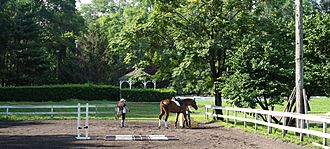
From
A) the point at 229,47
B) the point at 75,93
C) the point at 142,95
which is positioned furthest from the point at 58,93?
the point at 229,47

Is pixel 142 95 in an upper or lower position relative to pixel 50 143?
upper

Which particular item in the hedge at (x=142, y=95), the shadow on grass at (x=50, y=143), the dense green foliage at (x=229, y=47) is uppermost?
the dense green foliage at (x=229, y=47)

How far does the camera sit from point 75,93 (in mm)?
45562

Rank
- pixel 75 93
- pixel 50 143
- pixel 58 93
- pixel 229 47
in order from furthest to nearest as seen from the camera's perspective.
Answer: pixel 75 93 → pixel 58 93 → pixel 229 47 → pixel 50 143

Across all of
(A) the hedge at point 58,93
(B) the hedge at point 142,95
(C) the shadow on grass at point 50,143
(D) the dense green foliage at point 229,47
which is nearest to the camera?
(C) the shadow on grass at point 50,143

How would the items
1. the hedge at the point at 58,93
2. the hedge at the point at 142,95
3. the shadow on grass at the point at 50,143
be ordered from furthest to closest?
the hedge at the point at 142,95
the hedge at the point at 58,93
the shadow on grass at the point at 50,143

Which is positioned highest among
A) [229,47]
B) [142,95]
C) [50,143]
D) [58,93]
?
[229,47]

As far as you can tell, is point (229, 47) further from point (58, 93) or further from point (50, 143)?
point (58, 93)

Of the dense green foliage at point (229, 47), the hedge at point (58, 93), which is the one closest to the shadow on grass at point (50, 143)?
the dense green foliage at point (229, 47)

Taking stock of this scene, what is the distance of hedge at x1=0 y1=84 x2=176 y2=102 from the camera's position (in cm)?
4322

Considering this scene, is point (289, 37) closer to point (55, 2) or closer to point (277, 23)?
point (277, 23)

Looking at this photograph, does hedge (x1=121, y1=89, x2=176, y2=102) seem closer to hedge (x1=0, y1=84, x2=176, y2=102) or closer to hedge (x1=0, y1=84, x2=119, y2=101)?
hedge (x1=0, y1=84, x2=176, y2=102)

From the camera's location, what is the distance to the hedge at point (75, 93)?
43.2 metres

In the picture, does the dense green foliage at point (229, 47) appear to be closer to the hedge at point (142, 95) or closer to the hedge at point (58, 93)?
the hedge at point (58, 93)
